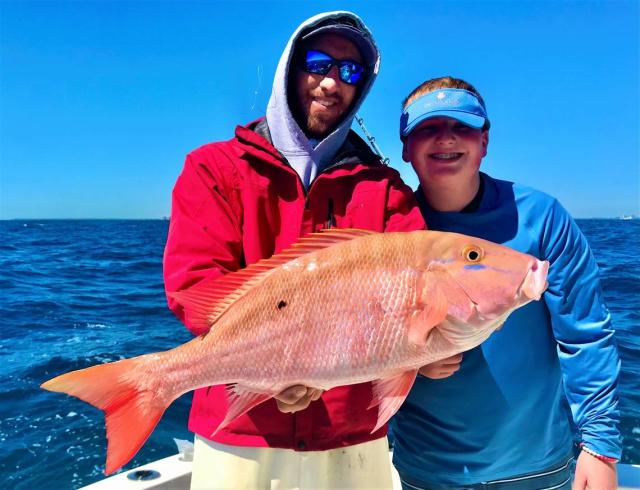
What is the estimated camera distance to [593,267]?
2.76 m

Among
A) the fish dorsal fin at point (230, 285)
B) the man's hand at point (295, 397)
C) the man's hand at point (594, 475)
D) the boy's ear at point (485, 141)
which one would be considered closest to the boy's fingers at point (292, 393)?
the man's hand at point (295, 397)

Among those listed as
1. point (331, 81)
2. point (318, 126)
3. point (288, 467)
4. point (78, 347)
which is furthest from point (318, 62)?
point (78, 347)

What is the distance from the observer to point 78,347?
32.8ft

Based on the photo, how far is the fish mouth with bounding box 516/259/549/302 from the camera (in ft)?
6.66

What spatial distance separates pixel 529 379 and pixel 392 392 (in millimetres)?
1009

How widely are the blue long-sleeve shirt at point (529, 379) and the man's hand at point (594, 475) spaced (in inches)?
2.9

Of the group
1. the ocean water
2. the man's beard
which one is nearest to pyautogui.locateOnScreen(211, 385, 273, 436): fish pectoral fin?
the man's beard

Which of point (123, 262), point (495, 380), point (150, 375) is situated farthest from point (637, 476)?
point (123, 262)

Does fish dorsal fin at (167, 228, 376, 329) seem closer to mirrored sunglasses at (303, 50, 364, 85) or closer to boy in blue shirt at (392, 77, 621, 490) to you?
boy in blue shirt at (392, 77, 621, 490)

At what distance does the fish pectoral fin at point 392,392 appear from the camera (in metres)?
2.20

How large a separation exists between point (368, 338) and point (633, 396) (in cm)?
684

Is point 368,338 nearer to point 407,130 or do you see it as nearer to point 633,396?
point 407,130

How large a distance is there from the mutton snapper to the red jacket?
0.24 meters

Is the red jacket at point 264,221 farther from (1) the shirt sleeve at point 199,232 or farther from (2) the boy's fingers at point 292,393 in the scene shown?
(2) the boy's fingers at point 292,393
